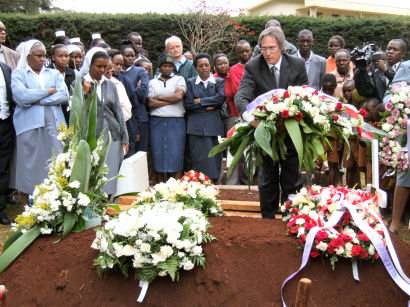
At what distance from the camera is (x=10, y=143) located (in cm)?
625

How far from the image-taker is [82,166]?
3.60 m

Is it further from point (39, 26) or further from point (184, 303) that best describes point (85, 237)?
point (39, 26)

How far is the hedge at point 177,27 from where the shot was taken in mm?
14867

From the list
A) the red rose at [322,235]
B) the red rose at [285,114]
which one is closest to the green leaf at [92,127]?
the red rose at [285,114]

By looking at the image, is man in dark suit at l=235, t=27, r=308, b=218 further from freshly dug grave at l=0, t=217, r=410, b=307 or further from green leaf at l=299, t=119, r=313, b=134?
freshly dug grave at l=0, t=217, r=410, b=307

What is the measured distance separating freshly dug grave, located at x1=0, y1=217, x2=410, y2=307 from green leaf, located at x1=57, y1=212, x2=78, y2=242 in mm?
144

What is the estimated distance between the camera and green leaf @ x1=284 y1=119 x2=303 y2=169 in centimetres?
385

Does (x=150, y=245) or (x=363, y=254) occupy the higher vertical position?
(x=150, y=245)

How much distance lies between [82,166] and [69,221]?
444 millimetres

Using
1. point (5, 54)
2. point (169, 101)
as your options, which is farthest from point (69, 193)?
point (5, 54)

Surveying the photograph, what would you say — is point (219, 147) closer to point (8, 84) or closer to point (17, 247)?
point (17, 247)

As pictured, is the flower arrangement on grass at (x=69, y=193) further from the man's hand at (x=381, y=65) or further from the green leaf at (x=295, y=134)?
the man's hand at (x=381, y=65)

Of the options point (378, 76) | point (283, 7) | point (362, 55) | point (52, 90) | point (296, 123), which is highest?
point (283, 7)

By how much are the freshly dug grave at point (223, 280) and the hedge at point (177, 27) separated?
12.6 meters
